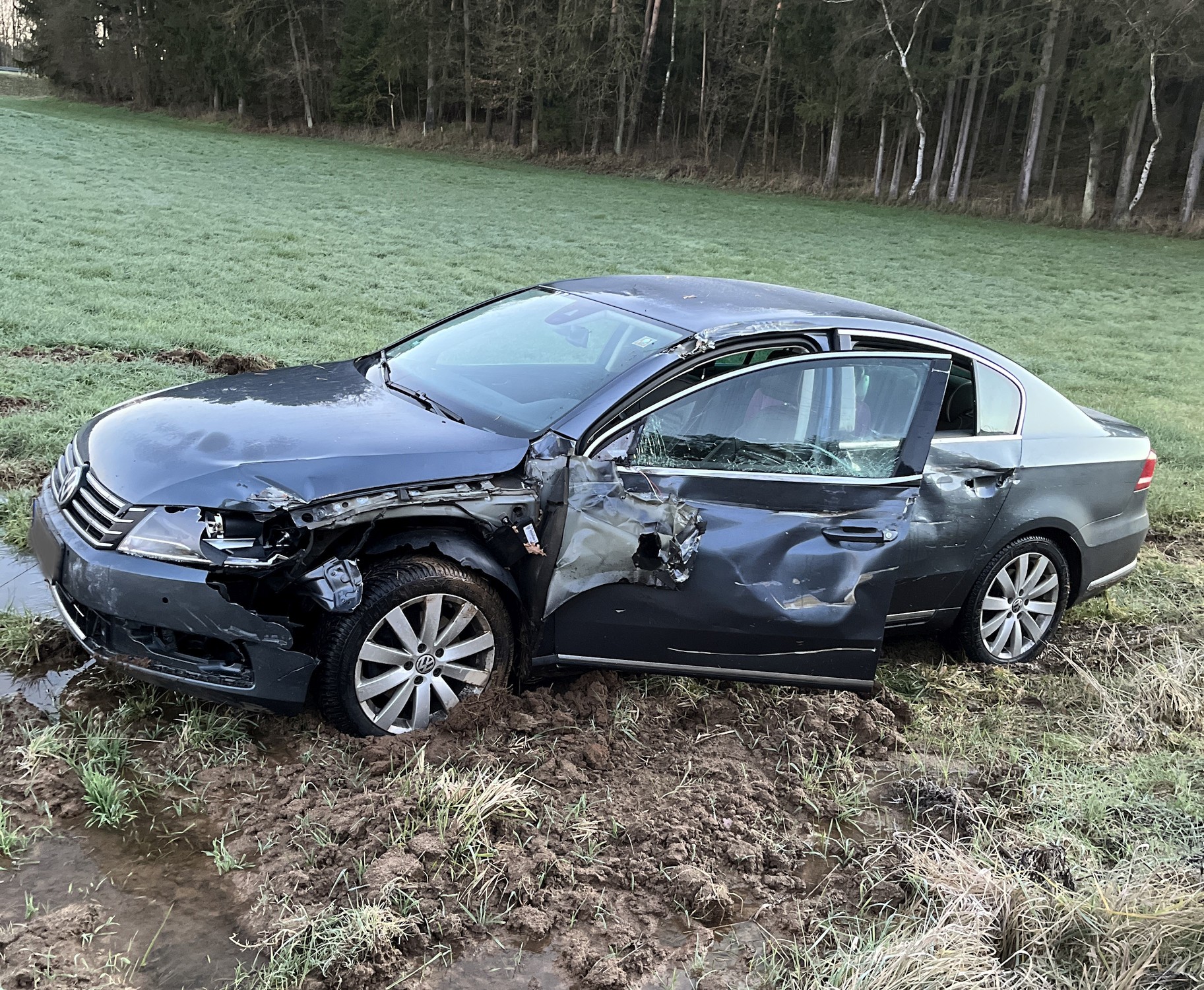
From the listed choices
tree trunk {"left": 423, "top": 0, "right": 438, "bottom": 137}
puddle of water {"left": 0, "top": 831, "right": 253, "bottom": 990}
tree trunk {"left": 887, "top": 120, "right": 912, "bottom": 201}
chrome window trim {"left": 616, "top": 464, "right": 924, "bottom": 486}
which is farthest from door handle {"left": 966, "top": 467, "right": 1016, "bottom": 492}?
tree trunk {"left": 423, "top": 0, "right": 438, "bottom": 137}

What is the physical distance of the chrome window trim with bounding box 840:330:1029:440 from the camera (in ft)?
13.7

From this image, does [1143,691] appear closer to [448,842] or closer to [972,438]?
[972,438]

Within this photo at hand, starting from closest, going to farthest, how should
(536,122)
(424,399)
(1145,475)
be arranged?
(424,399), (1145,475), (536,122)

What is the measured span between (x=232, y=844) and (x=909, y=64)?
1536 inches

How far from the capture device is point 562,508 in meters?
3.50

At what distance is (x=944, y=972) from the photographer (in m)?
2.63

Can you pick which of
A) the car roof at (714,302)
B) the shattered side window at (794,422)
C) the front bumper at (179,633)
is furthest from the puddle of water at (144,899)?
the car roof at (714,302)

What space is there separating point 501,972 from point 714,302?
2850 mm

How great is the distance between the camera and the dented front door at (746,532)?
3.57 m

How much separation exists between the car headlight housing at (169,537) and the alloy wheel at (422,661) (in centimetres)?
64

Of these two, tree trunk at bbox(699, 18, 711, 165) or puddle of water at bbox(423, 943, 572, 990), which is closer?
puddle of water at bbox(423, 943, 572, 990)

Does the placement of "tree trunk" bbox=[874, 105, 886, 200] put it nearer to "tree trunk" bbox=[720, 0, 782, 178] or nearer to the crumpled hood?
"tree trunk" bbox=[720, 0, 782, 178]

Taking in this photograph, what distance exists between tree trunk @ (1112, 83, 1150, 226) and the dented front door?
1368 inches

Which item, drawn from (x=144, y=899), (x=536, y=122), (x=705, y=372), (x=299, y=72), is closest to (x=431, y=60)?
(x=536, y=122)
